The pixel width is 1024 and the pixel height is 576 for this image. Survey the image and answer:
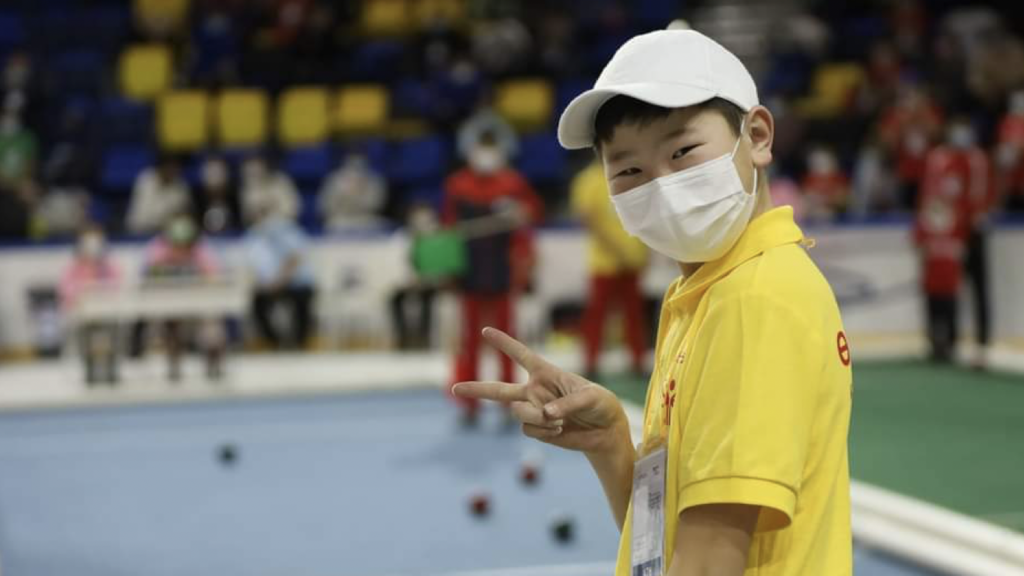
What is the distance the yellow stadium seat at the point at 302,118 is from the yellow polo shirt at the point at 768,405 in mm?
16695

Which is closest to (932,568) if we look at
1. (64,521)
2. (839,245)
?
(64,521)

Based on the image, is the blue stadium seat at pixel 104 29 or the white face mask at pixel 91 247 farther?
the blue stadium seat at pixel 104 29

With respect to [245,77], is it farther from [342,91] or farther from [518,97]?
[518,97]

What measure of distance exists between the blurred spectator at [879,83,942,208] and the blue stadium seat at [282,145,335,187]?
7215 mm

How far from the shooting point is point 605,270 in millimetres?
11555

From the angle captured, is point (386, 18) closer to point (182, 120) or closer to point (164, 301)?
point (182, 120)

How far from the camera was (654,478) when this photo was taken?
1834mm

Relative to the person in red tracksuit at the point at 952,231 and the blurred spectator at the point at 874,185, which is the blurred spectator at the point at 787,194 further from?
the person in red tracksuit at the point at 952,231

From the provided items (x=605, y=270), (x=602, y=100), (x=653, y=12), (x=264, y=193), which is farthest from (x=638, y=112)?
(x=653, y=12)

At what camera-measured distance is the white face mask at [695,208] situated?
5.87 ft

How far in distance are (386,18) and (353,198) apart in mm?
4472

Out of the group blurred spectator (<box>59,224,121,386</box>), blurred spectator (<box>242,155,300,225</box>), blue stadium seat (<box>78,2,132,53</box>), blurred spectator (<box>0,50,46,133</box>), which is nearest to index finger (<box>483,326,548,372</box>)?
blurred spectator (<box>59,224,121,386</box>)

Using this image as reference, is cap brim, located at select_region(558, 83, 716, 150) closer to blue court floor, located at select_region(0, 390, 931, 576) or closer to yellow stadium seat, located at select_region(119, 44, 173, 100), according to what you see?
blue court floor, located at select_region(0, 390, 931, 576)

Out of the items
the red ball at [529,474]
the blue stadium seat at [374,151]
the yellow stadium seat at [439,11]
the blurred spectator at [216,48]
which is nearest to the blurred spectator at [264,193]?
the blue stadium seat at [374,151]
